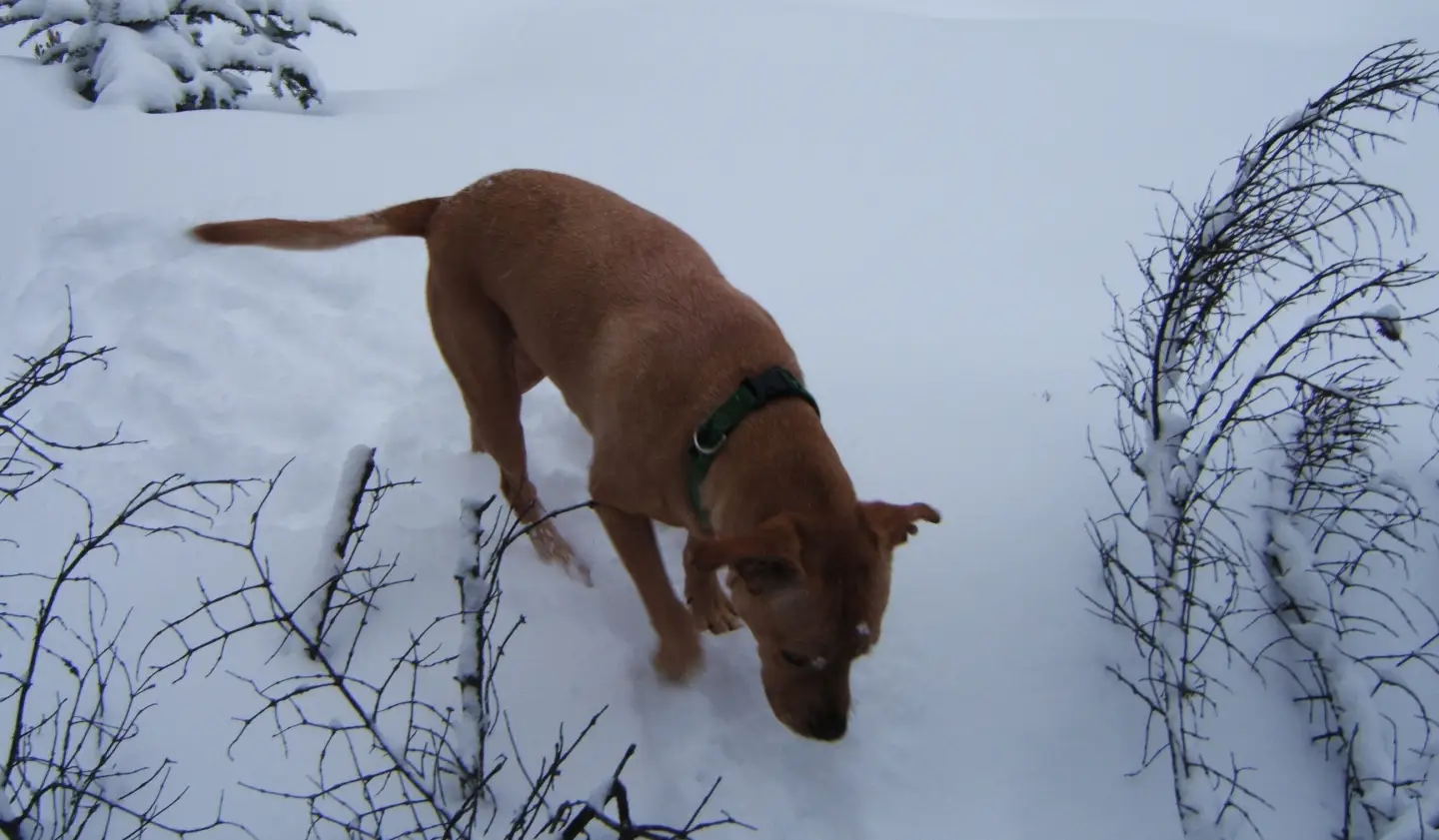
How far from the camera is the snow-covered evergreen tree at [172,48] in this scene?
5.70 metres

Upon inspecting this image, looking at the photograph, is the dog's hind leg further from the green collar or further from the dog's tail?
the green collar

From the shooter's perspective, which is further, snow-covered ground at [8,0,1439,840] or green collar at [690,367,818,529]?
snow-covered ground at [8,0,1439,840]

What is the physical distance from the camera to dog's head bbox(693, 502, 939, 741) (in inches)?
76.0

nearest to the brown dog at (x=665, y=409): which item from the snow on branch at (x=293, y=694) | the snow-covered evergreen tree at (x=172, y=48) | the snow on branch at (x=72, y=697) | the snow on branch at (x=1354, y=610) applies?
the snow on branch at (x=293, y=694)

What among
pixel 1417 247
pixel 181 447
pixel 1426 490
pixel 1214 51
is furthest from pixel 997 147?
pixel 181 447

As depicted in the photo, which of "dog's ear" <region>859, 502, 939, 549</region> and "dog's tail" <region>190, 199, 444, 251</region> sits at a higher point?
"dog's tail" <region>190, 199, 444, 251</region>

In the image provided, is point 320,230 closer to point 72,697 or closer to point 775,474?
point 72,697

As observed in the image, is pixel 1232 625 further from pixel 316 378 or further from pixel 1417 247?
pixel 316 378

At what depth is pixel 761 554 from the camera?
1891mm

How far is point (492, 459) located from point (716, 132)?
131 inches

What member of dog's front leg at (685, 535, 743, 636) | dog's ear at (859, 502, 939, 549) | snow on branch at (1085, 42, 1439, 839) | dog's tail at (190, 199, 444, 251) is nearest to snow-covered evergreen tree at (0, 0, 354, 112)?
dog's tail at (190, 199, 444, 251)

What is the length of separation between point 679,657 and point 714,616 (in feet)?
0.87

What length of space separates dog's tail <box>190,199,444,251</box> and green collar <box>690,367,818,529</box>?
1.54 meters

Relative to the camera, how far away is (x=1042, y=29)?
23.6ft
